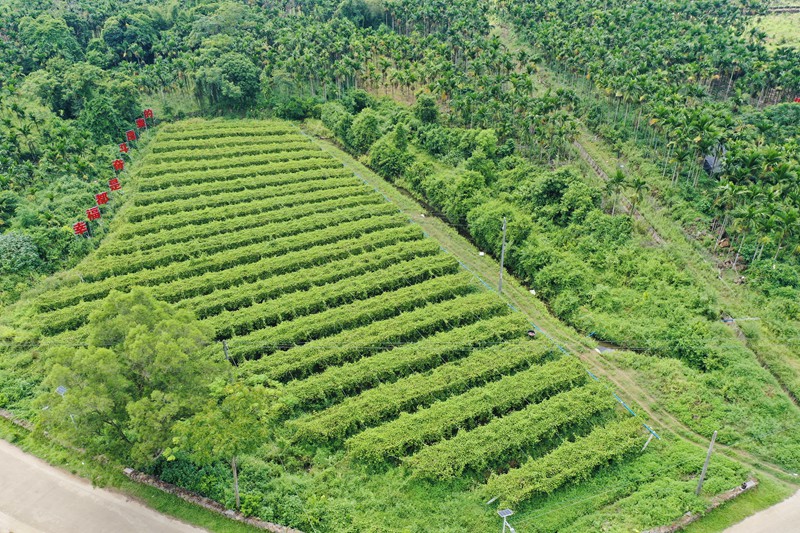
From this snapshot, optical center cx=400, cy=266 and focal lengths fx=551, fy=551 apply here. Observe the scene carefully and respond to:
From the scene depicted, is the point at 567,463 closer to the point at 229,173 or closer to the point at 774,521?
the point at 774,521

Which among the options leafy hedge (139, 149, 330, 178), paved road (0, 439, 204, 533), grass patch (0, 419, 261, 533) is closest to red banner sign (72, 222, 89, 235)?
leafy hedge (139, 149, 330, 178)

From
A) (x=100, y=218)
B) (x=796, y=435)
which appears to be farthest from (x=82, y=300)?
→ (x=796, y=435)

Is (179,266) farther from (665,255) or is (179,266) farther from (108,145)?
(665,255)

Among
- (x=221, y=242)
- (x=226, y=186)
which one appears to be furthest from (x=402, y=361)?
(x=226, y=186)

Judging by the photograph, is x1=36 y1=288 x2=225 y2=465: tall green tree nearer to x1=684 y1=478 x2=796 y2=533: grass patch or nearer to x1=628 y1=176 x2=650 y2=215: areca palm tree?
x1=684 y1=478 x2=796 y2=533: grass patch

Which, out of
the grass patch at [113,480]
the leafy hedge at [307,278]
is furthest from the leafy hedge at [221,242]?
the grass patch at [113,480]
